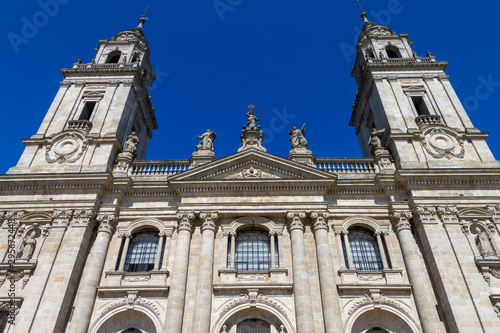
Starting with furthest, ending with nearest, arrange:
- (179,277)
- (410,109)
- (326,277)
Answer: (410,109)
(179,277)
(326,277)

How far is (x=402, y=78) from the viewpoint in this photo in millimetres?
26375

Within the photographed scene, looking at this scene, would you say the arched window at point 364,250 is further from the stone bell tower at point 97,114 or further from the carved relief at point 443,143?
the stone bell tower at point 97,114

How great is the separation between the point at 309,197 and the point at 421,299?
22.5 ft

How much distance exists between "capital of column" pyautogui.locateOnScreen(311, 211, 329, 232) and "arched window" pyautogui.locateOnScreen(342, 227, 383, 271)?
1546 millimetres

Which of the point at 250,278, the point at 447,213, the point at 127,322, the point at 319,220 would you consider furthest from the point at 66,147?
the point at 447,213

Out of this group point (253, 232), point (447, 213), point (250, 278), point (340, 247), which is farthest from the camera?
point (253, 232)

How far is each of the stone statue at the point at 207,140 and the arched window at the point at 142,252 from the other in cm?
606

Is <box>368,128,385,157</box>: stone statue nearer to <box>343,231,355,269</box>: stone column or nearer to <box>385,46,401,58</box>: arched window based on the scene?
<box>343,231,355,269</box>: stone column

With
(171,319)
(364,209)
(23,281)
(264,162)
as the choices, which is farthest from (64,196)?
(364,209)

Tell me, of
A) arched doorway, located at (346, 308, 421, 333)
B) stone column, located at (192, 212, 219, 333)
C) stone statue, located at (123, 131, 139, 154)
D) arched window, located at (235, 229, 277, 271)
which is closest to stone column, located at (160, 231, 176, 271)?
stone column, located at (192, 212, 219, 333)

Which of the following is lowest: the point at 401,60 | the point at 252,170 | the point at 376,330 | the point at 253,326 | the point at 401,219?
the point at 376,330

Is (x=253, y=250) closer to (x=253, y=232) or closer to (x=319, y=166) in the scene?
(x=253, y=232)

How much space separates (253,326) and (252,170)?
8.04m

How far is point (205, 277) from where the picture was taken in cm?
1675
